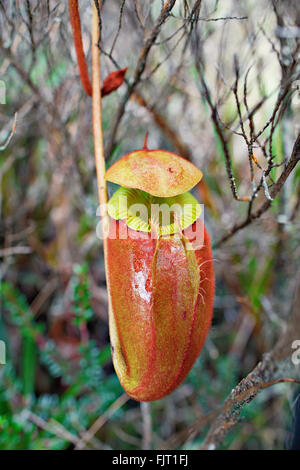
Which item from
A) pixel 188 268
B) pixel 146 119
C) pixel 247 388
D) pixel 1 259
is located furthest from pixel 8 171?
pixel 247 388

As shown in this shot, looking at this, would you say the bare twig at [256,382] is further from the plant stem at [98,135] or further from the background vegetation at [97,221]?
the plant stem at [98,135]

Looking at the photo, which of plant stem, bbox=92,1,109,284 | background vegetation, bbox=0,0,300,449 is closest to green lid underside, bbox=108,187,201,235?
plant stem, bbox=92,1,109,284

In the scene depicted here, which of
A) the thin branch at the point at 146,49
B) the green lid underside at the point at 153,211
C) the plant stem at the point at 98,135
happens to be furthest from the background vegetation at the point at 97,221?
the green lid underside at the point at 153,211

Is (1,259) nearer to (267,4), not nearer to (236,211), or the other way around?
(236,211)

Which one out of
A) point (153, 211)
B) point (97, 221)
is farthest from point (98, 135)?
point (97, 221)

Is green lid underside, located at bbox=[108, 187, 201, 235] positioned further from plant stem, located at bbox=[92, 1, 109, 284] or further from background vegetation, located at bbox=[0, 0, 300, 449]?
background vegetation, located at bbox=[0, 0, 300, 449]
